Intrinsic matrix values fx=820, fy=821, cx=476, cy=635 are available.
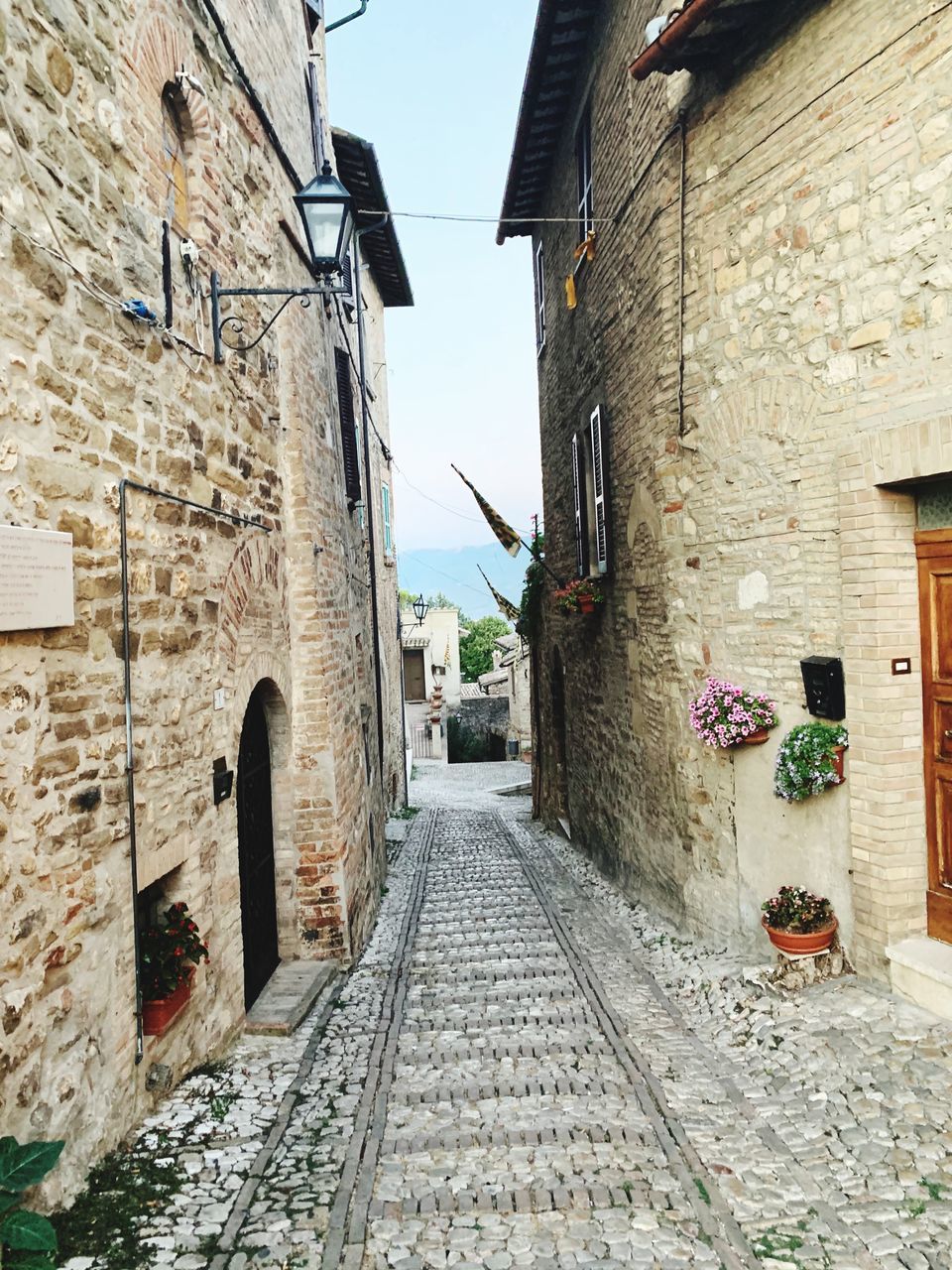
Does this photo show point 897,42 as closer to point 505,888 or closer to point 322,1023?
point 322,1023

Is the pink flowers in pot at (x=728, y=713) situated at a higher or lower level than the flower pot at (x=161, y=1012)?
higher

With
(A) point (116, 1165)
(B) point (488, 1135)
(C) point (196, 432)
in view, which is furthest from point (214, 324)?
(B) point (488, 1135)

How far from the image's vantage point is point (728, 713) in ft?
17.6

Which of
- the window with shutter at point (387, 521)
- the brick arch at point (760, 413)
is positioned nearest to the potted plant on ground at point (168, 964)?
the brick arch at point (760, 413)

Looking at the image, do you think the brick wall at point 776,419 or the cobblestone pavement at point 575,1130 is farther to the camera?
the brick wall at point 776,419

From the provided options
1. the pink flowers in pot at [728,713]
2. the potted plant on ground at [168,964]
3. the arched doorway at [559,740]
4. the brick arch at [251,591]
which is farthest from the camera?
the arched doorway at [559,740]

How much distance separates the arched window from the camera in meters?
4.28

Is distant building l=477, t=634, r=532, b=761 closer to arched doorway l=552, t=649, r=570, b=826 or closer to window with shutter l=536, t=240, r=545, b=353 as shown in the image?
arched doorway l=552, t=649, r=570, b=826

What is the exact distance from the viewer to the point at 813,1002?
4523mm

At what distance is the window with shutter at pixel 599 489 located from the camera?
27.2ft

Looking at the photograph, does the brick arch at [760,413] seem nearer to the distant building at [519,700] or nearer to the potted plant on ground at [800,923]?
the potted plant on ground at [800,923]

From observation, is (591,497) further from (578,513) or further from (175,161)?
(175,161)

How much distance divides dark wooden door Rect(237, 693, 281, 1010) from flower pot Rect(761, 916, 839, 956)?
10.8 ft

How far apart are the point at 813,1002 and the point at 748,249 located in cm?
457
